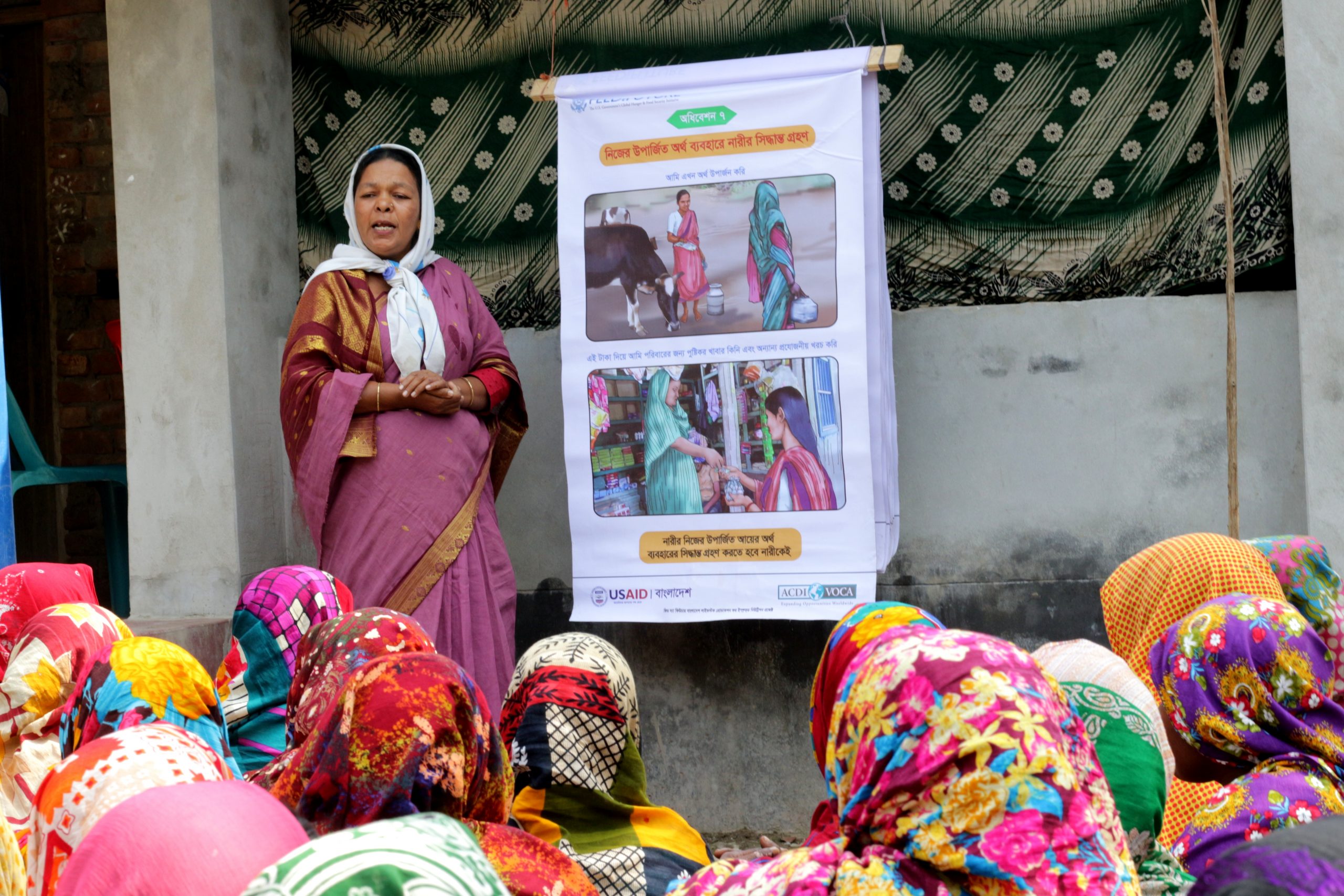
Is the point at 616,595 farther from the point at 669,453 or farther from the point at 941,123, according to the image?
the point at 941,123

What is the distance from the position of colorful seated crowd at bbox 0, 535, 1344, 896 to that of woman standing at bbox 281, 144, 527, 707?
0.79m

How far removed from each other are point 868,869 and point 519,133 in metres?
3.45

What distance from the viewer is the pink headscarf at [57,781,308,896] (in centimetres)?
112

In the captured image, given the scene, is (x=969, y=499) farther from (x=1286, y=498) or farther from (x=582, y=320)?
(x=582, y=320)

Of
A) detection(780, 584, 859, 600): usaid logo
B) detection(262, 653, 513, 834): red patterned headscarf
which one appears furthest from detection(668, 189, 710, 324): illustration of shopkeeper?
detection(262, 653, 513, 834): red patterned headscarf

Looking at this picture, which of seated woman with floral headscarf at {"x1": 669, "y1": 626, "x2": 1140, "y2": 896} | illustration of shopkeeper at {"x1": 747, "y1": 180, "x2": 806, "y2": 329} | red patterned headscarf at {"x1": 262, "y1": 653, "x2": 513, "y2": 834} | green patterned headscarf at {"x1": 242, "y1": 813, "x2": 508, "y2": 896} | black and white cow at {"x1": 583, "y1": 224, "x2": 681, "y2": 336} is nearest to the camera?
green patterned headscarf at {"x1": 242, "y1": 813, "x2": 508, "y2": 896}

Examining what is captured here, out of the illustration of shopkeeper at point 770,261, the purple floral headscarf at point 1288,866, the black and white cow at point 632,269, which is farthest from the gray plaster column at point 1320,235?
the purple floral headscarf at point 1288,866

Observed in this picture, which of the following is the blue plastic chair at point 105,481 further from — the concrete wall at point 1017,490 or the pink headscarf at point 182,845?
the pink headscarf at point 182,845

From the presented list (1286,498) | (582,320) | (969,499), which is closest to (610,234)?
(582,320)

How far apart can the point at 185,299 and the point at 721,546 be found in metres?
1.87

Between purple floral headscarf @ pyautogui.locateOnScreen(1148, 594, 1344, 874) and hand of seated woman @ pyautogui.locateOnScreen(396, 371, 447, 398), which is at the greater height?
hand of seated woman @ pyautogui.locateOnScreen(396, 371, 447, 398)

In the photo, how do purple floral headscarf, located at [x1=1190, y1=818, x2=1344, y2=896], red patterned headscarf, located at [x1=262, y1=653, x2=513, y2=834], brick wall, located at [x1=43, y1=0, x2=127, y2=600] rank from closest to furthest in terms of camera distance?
purple floral headscarf, located at [x1=1190, y1=818, x2=1344, y2=896], red patterned headscarf, located at [x1=262, y1=653, x2=513, y2=834], brick wall, located at [x1=43, y1=0, x2=127, y2=600]

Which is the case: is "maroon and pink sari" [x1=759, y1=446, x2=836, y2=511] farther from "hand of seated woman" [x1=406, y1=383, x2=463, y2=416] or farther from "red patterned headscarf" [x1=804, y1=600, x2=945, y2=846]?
"red patterned headscarf" [x1=804, y1=600, x2=945, y2=846]

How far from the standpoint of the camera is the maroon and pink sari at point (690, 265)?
3922mm
